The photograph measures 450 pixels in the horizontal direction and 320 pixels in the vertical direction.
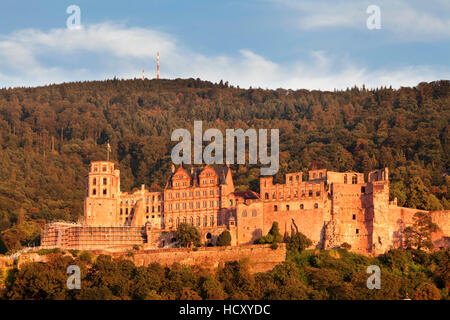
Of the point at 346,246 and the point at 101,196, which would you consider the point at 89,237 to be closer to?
the point at 101,196

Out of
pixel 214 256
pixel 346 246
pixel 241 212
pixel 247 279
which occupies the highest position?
pixel 241 212

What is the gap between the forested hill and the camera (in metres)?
121

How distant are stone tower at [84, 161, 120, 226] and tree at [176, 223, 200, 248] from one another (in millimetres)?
11916

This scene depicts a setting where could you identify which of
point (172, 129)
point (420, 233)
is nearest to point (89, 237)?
point (420, 233)

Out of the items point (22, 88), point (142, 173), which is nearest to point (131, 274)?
point (142, 173)

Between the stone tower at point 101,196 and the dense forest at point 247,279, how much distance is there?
40.3 feet

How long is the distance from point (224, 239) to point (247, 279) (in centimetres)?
898

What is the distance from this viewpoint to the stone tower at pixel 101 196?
100875 millimetres

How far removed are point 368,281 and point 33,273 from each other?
3133 cm

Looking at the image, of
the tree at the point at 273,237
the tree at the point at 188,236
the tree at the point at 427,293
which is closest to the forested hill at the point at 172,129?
the tree at the point at 273,237

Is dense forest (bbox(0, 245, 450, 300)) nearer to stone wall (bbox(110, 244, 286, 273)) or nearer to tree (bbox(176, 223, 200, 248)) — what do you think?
stone wall (bbox(110, 244, 286, 273))

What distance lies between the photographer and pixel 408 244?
8856cm

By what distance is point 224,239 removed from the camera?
90438 millimetres

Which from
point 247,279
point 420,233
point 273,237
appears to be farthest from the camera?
point 273,237
